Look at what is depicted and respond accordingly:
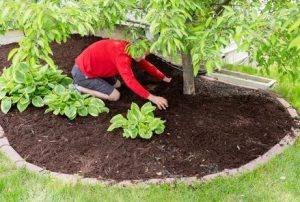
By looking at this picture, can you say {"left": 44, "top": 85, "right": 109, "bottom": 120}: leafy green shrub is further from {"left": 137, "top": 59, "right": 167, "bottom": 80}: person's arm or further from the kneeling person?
{"left": 137, "top": 59, "right": 167, "bottom": 80}: person's arm

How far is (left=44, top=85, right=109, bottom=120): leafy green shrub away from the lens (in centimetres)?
415

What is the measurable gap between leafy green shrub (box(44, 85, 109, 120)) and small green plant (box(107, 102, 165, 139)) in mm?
414

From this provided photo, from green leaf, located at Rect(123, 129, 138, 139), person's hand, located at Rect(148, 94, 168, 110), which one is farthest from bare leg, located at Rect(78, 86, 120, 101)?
green leaf, located at Rect(123, 129, 138, 139)

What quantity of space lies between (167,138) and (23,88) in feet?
5.56

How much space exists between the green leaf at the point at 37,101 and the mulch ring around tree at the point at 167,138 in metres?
0.07

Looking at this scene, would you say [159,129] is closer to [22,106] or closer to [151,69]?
[151,69]

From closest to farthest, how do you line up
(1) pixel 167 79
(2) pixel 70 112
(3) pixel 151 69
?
(2) pixel 70 112 → (3) pixel 151 69 → (1) pixel 167 79

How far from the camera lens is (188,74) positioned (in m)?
4.63

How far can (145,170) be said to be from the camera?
3.44 metres

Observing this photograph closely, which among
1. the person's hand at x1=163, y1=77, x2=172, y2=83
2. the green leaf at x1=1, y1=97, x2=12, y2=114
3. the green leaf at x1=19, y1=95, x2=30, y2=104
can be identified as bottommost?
the green leaf at x1=1, y1=97, x2=12, y2=114

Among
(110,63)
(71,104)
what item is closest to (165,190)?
(71,104)

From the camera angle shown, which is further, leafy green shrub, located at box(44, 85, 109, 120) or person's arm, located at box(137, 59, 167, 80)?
person's arm, located at box(137, 59, 167, 80)

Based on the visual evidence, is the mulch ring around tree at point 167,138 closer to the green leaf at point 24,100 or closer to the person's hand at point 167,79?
the green leaf at point 24,100

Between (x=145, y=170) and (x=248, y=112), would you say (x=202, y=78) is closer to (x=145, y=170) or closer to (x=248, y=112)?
(x=248, y=112)
